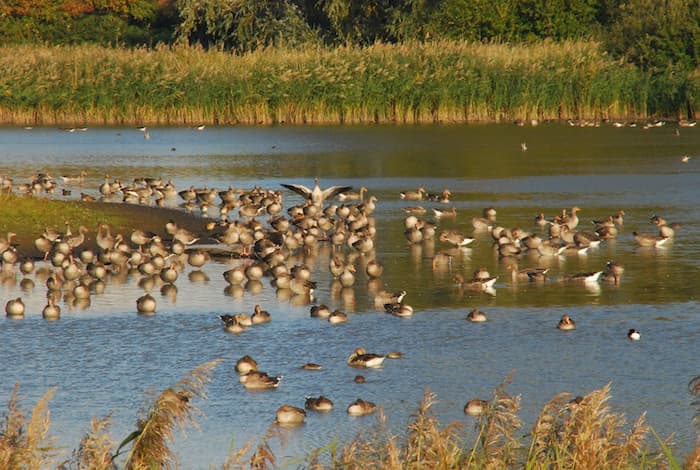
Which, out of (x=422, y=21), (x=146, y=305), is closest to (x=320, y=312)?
(x=146, y=305)

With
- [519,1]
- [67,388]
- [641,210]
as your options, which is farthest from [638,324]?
[519,1]

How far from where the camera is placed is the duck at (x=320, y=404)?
11.5m

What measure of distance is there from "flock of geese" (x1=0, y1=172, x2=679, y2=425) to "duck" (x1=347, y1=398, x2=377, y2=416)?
3.58 ft

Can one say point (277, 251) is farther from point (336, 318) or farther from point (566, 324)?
point (566, 324)

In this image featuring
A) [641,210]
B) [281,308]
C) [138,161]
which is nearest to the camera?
[281,308]

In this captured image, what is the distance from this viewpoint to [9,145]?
137 feet

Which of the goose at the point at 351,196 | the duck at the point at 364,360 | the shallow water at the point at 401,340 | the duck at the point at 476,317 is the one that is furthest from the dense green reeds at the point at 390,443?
the goose at the point at 351,196

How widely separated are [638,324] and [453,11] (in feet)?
163

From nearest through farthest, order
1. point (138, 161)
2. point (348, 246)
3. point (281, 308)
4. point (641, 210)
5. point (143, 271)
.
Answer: point (281, 308) < point (143, 271) < point (348, 246) < point (641, 210) < point (138, 161)

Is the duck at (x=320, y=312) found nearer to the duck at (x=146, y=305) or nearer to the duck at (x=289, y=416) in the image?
the duck at (x=146, y=305)

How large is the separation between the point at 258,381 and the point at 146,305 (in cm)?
416

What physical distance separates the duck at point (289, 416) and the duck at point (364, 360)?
1944mm

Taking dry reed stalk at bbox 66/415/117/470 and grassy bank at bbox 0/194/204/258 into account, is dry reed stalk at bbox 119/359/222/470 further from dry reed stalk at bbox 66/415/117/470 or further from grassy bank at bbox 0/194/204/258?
grassy bank at bbox 0/194/204/258

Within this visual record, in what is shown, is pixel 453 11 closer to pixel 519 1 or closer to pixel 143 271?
pixel 519 1
